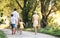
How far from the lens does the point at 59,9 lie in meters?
36.6

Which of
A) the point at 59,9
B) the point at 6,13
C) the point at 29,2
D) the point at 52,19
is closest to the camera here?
the point at 29,2

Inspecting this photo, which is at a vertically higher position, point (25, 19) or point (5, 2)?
point (5, 2)

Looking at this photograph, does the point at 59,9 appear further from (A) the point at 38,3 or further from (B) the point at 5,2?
(B) the point at 5,2

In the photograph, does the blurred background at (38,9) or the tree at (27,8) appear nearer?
A: the blurred background at (38,9)

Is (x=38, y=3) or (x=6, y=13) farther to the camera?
(x=6, y=13)

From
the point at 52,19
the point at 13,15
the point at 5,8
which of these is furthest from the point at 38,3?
the point at 13,15

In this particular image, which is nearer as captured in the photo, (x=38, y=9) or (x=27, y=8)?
(x=27, y=8)

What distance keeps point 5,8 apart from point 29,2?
8477 millimetres

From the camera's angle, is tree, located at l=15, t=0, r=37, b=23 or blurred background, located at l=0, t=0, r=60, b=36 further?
tree, located at l=15, t=0, r=37, b=23

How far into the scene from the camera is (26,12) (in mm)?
35875

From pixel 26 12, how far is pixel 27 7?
1.05m

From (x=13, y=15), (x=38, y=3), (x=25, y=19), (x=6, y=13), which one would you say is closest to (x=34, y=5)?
(x=38, y=3)

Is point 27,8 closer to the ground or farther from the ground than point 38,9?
farther from the ground

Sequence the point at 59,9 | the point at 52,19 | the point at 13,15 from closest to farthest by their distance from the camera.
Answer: the point at 13,15 → the point at 59,9 → the point at 52,19
